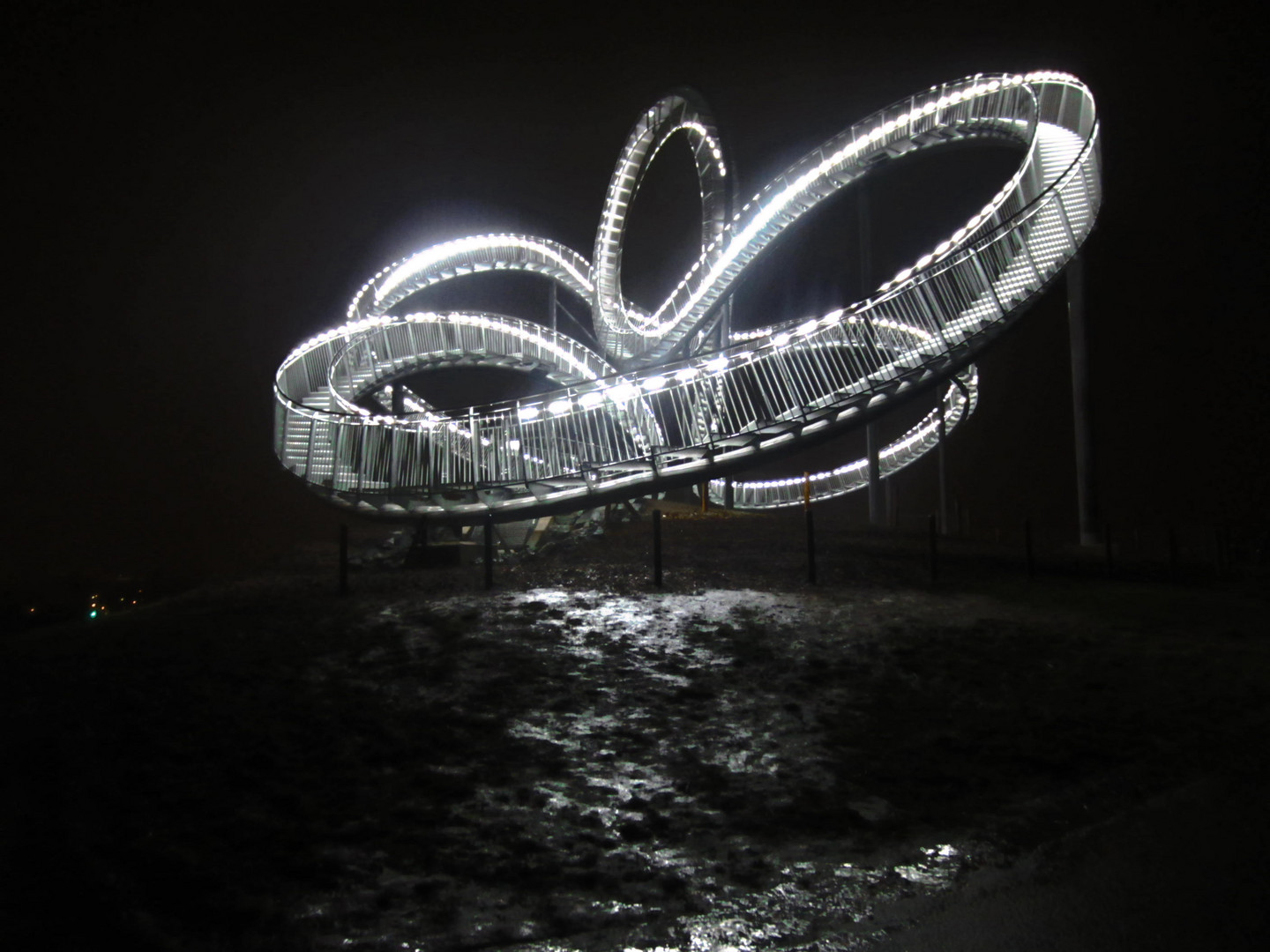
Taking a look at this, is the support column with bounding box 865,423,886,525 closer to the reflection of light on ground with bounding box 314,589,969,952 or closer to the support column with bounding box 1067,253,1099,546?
the support column with bounding box 1067,253,1099,546

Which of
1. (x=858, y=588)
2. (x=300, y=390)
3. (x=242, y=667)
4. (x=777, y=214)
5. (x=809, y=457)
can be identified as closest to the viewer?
(x=242, y=667)

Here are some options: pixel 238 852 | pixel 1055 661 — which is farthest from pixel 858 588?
pixel 238 852

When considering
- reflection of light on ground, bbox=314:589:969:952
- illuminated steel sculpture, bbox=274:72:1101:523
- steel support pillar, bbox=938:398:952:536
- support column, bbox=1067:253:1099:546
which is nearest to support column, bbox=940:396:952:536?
steel support pillar, bbox=938:398:952:536

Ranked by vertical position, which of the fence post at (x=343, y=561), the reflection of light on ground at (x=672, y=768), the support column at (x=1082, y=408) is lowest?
the reflection of light on ground at (x=672, y=768)

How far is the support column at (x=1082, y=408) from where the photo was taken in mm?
19891

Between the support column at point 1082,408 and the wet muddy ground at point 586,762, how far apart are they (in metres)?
11.1

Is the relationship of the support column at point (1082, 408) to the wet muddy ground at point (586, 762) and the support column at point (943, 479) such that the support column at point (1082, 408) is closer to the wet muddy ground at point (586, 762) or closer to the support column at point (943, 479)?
the support column at point (943, 479)

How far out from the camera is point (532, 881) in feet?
12.2

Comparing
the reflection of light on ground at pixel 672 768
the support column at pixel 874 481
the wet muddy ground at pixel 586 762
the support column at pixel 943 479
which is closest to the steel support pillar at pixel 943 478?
the support column at pixel 943 479

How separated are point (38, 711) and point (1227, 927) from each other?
657cm

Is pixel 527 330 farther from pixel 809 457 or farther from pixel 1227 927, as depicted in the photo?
pixel 1227 927

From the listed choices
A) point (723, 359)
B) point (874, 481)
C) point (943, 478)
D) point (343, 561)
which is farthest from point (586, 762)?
point (943, 478)

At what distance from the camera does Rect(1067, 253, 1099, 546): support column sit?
19891mm

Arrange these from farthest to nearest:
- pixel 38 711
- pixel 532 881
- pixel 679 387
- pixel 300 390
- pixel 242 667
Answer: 1. pixel 300 390
2. pixel 679 387
3. pixel 242 667
4. pixel 38 711
5. pixel 532 881
